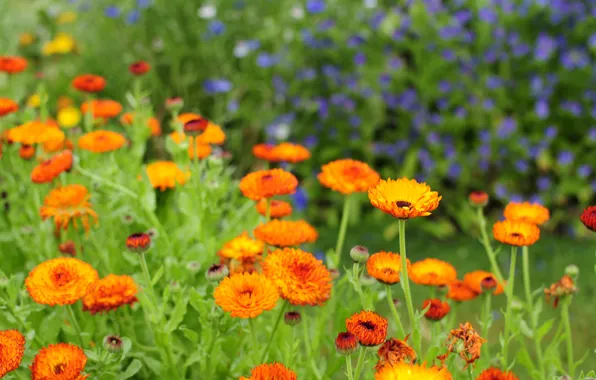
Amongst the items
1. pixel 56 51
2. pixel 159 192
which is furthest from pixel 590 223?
pixel 56 51

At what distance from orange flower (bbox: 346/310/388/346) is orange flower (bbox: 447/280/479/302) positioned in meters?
0.49

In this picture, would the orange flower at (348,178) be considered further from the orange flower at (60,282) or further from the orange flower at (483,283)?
the orange flower at (60,282)

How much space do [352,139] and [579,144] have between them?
1.28m

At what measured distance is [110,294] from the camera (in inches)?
54.4

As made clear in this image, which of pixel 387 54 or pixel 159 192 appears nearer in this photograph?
pixel 159 192

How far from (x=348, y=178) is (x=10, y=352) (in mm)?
719

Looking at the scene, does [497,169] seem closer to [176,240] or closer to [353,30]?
[353,30]

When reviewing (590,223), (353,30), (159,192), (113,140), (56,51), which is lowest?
(56,51)

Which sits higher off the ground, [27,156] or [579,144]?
[27,156]

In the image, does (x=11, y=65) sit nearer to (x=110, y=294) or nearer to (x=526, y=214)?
(x=110, y=294)

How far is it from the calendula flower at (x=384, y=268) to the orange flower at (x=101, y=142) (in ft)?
2.78

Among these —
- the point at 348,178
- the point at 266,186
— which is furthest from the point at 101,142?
the point at 348,178

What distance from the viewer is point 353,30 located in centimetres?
406

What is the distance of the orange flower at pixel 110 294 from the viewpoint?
4.51ft
